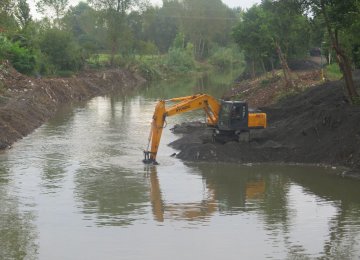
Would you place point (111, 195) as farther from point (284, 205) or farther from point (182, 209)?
point (284, 205)

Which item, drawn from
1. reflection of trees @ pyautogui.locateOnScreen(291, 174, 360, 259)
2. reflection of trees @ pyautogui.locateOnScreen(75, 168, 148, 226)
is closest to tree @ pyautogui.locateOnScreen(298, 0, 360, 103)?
reflection of trees @ pyautogui.locateOnScreen(291, 174, 360, 259)

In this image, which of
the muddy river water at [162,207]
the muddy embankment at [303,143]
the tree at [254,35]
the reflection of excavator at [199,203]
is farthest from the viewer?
the tree at [254,35]

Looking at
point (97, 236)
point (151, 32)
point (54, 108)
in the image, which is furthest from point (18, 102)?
point (151, 32)

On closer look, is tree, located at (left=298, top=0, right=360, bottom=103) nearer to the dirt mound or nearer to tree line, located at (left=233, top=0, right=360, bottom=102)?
tree line, located at (left=233, top=0, right=360, bottom=102)

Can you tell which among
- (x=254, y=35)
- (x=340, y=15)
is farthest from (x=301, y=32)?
(x=340, y=15)

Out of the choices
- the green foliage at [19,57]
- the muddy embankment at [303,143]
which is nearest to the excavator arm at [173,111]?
the muddy embankment at [303,143]

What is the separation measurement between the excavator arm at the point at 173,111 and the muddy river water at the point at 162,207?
0.76m

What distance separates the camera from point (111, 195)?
1936 centimetres

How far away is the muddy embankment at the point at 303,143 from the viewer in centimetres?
2367

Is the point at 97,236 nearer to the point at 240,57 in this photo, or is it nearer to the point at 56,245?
the point at 56,245

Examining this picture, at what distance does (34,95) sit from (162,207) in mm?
25313

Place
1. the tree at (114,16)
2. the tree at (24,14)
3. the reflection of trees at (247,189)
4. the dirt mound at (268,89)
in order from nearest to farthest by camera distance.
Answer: the reflection of trees at (247,189) < the dirt mound at (268,89) < the tree at (24,14) < the tree at (114,16)

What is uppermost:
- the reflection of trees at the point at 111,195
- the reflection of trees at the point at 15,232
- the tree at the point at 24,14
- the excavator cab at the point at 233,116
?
the tree at the point at 24,14

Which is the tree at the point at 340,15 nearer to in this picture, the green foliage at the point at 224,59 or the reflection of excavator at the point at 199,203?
the reflection of excavator at the point at 199,203
